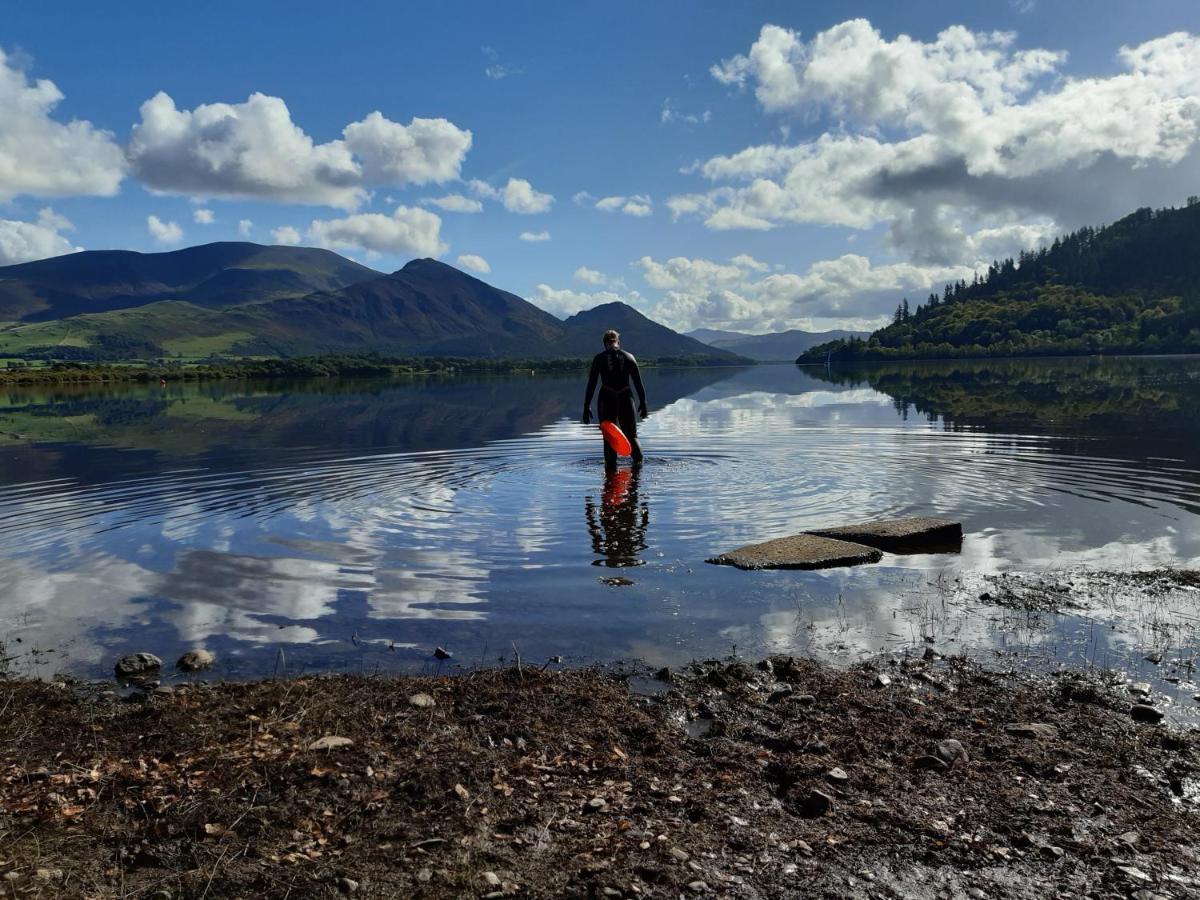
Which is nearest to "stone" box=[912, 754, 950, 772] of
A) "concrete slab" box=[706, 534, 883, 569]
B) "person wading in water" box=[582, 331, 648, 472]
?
"concrete slab" box=[706, 534, 883, 569]

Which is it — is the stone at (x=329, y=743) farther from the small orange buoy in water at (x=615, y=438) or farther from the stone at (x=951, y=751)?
the small orange buoy in water at (x=615, y=438)

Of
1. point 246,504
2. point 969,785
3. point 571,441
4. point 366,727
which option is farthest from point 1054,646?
point 571,441

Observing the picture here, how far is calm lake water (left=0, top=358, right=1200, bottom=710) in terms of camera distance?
1038 cm

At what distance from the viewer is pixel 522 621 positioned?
11.3m

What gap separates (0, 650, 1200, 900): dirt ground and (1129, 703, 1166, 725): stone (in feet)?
0.26

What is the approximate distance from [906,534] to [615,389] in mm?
12161

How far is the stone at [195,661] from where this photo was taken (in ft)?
32.2

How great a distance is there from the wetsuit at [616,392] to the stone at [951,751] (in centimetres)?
1696

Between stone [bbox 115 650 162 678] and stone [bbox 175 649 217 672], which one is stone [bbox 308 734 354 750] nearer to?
stone [bbox 175 649 217 672]

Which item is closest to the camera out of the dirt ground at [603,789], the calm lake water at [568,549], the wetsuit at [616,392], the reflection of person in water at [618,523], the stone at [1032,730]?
the dirt ground at [603,789]

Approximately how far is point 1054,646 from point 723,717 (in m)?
4.90

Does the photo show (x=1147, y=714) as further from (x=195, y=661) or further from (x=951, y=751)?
(x=195, y=661)

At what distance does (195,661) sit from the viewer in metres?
9.93

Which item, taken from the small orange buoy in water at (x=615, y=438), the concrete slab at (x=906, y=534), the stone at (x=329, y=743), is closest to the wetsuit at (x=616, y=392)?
the small orange buoy in water at (x=615, y=438)
